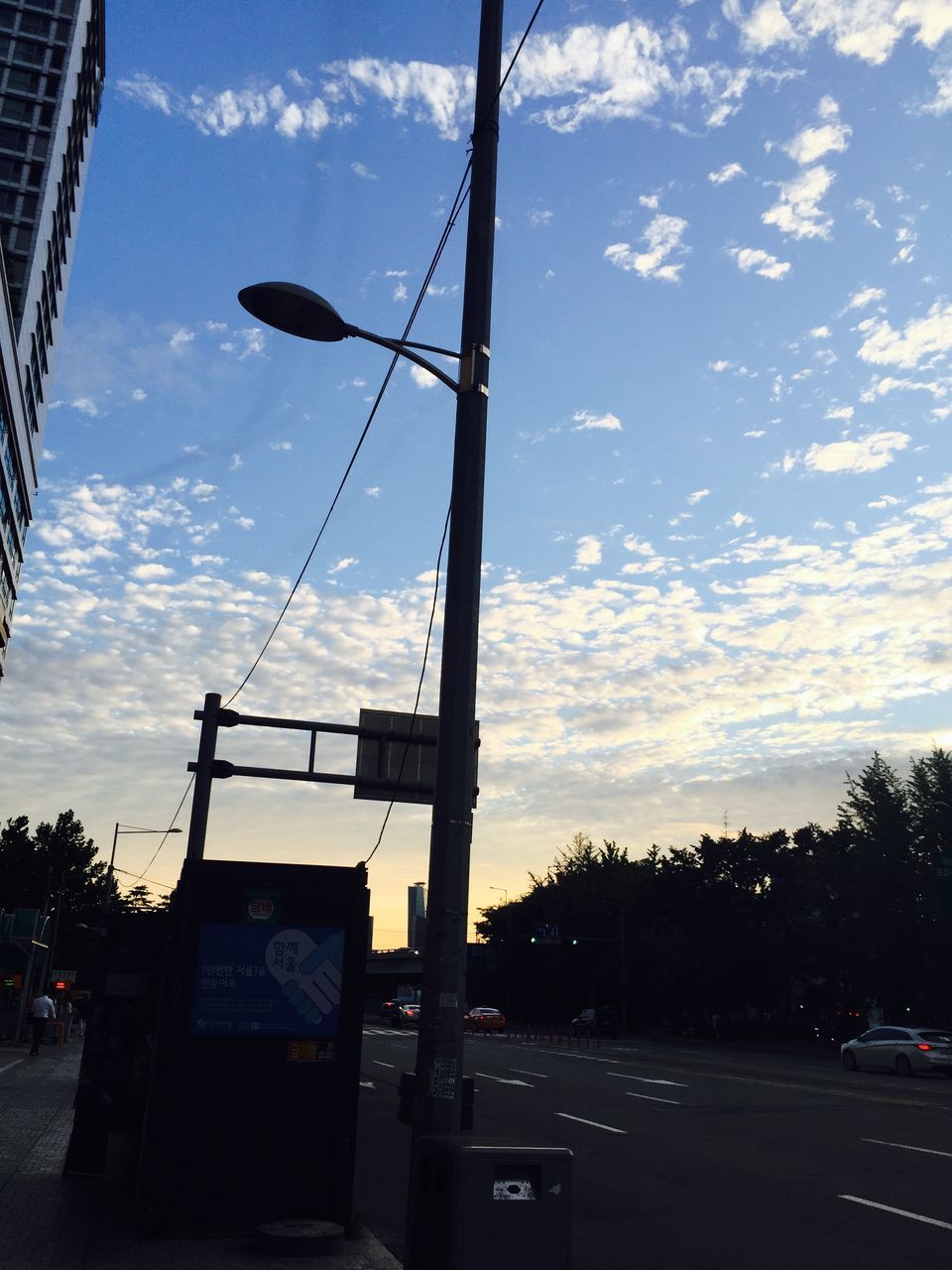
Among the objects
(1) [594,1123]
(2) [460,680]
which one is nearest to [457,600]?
(2) [460,680]

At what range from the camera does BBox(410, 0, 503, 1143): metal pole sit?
5973 millimetres

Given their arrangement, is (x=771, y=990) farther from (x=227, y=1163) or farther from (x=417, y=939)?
(x=417, y=939)

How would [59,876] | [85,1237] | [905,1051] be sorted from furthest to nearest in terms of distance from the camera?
[59,876] → [905,1051] → [85,1237]

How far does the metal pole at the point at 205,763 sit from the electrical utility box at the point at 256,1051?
9.89 m

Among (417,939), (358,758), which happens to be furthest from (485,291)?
(417,939)

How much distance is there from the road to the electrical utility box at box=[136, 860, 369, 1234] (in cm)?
110

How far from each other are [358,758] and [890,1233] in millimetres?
11033

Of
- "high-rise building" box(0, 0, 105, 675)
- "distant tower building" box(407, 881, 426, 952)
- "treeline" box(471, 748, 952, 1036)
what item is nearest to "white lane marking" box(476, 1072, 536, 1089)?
"treeline" box(471, 748, 952, 1036)

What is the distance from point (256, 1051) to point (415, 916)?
473 feet

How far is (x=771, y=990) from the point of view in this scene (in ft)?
225

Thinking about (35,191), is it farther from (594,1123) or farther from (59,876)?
(594,1123)

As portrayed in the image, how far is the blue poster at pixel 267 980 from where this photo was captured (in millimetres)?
8297

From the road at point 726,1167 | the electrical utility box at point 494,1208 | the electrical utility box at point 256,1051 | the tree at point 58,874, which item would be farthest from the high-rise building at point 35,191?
the electrical utility box at point 494,1208

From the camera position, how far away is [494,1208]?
5.04 m
